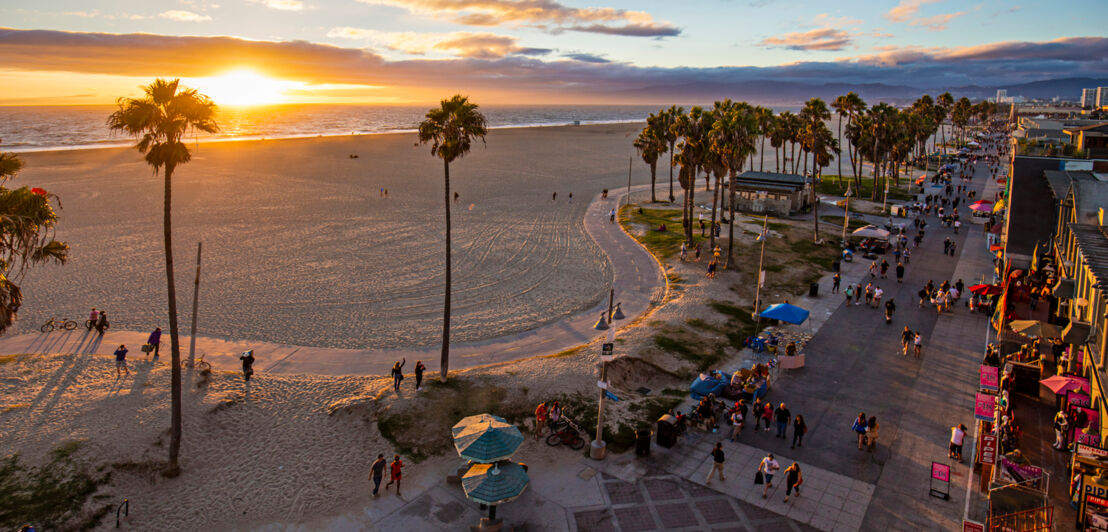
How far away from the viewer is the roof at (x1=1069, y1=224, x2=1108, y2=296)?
16.2 meters

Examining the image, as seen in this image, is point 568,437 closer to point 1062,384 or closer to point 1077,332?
point 1077,332

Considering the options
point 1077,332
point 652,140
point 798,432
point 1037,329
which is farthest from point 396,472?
point 652,140

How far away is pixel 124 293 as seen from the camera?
33438mm

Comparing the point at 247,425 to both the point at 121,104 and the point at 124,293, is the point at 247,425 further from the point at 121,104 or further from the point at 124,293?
the point at 124,293

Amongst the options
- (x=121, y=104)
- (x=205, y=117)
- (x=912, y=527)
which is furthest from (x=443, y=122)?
(x=912, y=527)

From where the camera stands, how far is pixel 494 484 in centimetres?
1458

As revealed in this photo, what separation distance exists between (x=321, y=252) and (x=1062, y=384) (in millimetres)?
40647

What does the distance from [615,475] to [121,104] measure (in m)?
16.8

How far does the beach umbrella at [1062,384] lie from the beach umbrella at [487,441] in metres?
17.5

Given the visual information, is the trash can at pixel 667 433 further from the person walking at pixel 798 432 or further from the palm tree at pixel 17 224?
the palm tree at pixel 17 224

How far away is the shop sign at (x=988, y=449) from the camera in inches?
643

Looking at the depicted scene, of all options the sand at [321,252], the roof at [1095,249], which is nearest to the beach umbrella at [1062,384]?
the roof at [1095,249]

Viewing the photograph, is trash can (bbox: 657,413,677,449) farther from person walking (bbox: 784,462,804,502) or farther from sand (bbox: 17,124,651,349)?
sand (bbox: 17,124,651,349)

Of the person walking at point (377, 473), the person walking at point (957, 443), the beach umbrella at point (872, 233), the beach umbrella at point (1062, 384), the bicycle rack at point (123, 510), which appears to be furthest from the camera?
the beach umbrella at point (872, 233)
